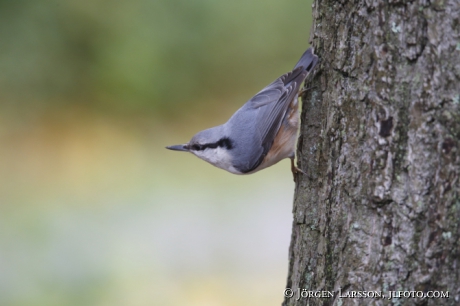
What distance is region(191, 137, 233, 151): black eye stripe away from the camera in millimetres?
3190

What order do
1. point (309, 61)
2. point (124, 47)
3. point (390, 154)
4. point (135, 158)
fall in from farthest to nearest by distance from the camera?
1. point (124, 47)
2. point (135, 158)
3. point (309, 61)
4. point (390, 154)

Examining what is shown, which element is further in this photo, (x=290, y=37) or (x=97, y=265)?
(x=290, y=37)

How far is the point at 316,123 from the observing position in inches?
97.0

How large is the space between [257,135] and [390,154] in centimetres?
132

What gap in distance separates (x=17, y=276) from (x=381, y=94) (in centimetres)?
399

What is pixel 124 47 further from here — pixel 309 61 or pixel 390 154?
pixel 390 154

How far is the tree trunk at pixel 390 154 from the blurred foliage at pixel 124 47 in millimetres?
4408

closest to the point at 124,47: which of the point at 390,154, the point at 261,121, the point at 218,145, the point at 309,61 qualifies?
the point at 218,145

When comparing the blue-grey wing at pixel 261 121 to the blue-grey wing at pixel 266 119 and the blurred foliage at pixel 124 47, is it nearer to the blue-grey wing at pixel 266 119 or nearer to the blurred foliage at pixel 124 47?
the blue-grey wing at pixel 266 119

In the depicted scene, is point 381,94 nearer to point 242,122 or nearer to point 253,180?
point 242,122

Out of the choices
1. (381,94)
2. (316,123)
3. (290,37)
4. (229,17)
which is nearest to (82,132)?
(229,17)

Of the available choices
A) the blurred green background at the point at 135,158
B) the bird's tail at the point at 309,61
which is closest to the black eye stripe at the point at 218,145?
the bird's tail at the point at 309,61

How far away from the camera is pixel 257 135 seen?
3.14 metres

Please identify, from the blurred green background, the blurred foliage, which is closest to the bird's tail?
the blurred green background
